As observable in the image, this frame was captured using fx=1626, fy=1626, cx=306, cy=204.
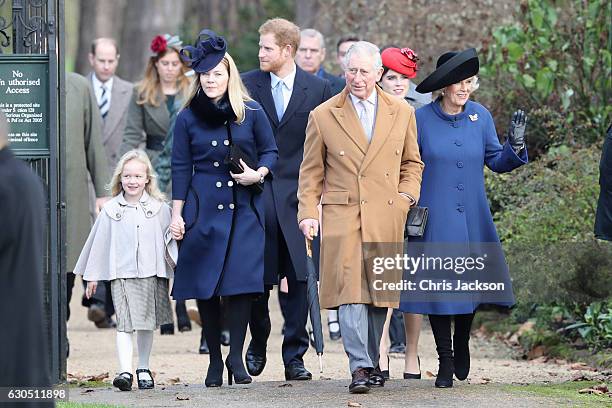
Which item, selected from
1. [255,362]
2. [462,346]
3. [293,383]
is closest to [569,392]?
[462,346]

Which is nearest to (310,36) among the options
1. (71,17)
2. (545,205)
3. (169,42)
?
(169,42)

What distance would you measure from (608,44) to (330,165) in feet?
18.2

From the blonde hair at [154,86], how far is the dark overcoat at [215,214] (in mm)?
3229

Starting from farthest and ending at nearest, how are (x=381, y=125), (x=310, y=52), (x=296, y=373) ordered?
(x=310, y=52)
(x=296, y=373)
(x=381, y=125)

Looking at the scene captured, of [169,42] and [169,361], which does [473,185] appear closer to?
[169,361]

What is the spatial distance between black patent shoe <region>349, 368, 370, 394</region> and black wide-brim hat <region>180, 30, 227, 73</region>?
1.97 metres

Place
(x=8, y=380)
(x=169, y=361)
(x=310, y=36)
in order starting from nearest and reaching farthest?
1. (x=8, y=380)
2. (x=169, y=361)
3. (x=310, y=36)

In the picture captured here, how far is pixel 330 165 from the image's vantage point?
8.90 m

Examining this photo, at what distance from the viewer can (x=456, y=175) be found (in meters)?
9.16

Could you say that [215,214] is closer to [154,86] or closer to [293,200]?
[293,200]

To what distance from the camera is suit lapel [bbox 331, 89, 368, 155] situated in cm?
885

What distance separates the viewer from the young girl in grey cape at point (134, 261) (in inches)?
370

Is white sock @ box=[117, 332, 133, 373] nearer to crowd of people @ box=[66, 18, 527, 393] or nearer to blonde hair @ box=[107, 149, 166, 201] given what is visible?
crowd of people @ box=[66, 18, 527, 393]

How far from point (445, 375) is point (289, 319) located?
1.33 m
